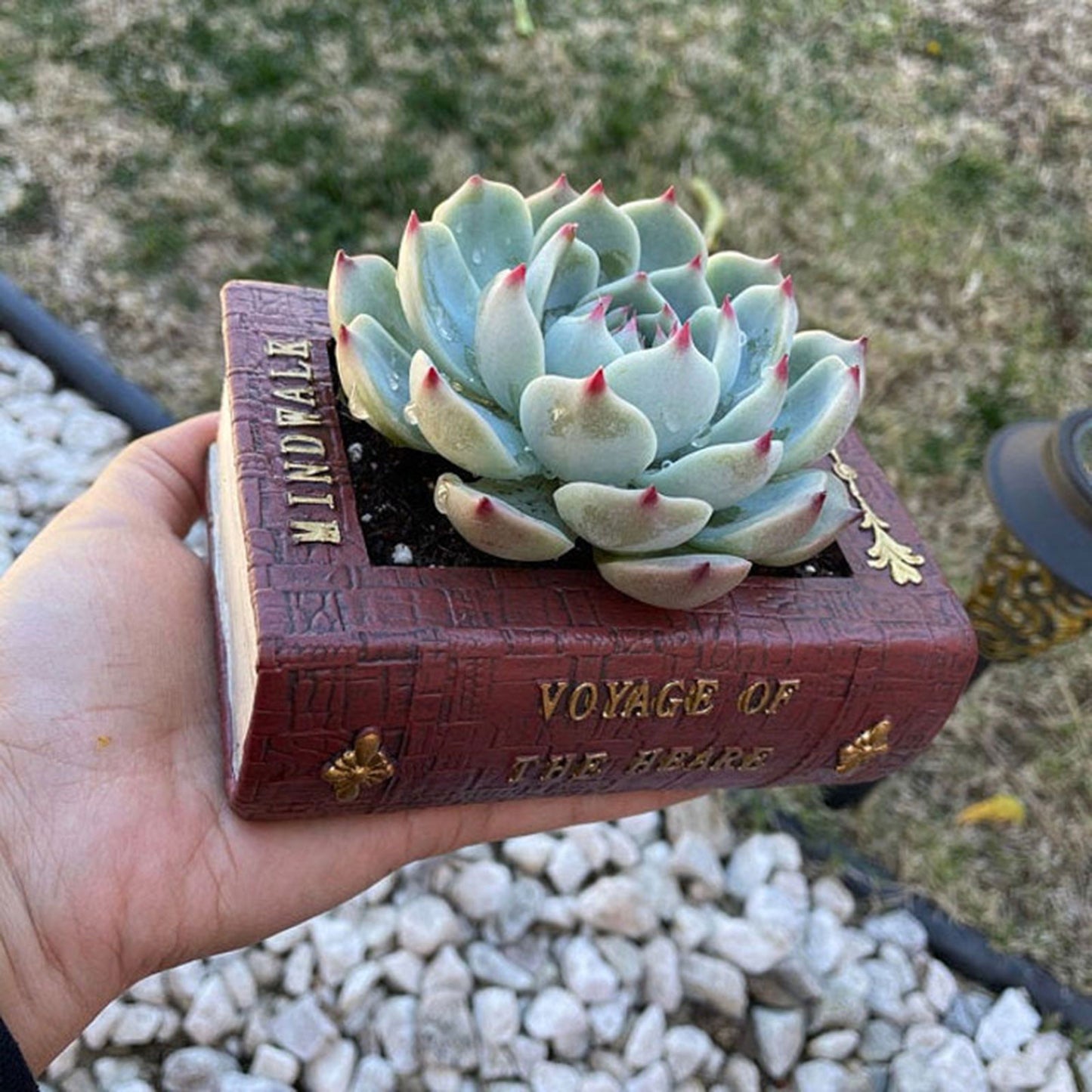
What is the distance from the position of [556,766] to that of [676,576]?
193 mm

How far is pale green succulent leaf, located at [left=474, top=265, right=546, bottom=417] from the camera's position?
769 millimetres

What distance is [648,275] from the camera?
0.88m

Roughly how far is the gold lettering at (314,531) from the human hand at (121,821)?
243mm

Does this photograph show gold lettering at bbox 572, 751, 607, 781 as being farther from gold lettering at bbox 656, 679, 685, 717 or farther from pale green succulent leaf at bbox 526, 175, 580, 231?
pale green succulent leaf at bbox 526, 175, 580, 231

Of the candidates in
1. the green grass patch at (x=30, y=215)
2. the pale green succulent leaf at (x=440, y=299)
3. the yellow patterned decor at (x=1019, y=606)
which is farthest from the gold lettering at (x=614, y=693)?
the green grass patch at (x=30, y=215)

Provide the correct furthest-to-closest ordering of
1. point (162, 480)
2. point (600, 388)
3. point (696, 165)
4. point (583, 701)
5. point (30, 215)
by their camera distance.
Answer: point (696, 165), point (30, 215), point (162, 480), point (583, 701), point (600, 388)

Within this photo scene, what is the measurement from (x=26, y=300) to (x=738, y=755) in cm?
125

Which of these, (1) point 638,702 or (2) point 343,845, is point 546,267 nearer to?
(1) point 638,702

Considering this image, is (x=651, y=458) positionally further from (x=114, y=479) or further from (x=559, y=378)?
(x=114, y=479)

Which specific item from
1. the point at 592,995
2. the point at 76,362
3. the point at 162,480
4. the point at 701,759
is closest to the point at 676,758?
the point at 701,759

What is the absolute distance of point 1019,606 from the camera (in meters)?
1.29

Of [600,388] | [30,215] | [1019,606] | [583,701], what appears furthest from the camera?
[30,215]

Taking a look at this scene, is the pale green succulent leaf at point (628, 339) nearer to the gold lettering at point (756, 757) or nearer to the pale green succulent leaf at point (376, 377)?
the pale green succulent leaf at point (376, 377)

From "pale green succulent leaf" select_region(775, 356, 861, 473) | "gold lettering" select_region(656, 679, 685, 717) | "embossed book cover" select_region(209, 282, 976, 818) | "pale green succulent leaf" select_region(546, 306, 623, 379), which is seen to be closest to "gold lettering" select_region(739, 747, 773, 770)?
"embossed book cover" select_region(209, 282, 976, 818)
